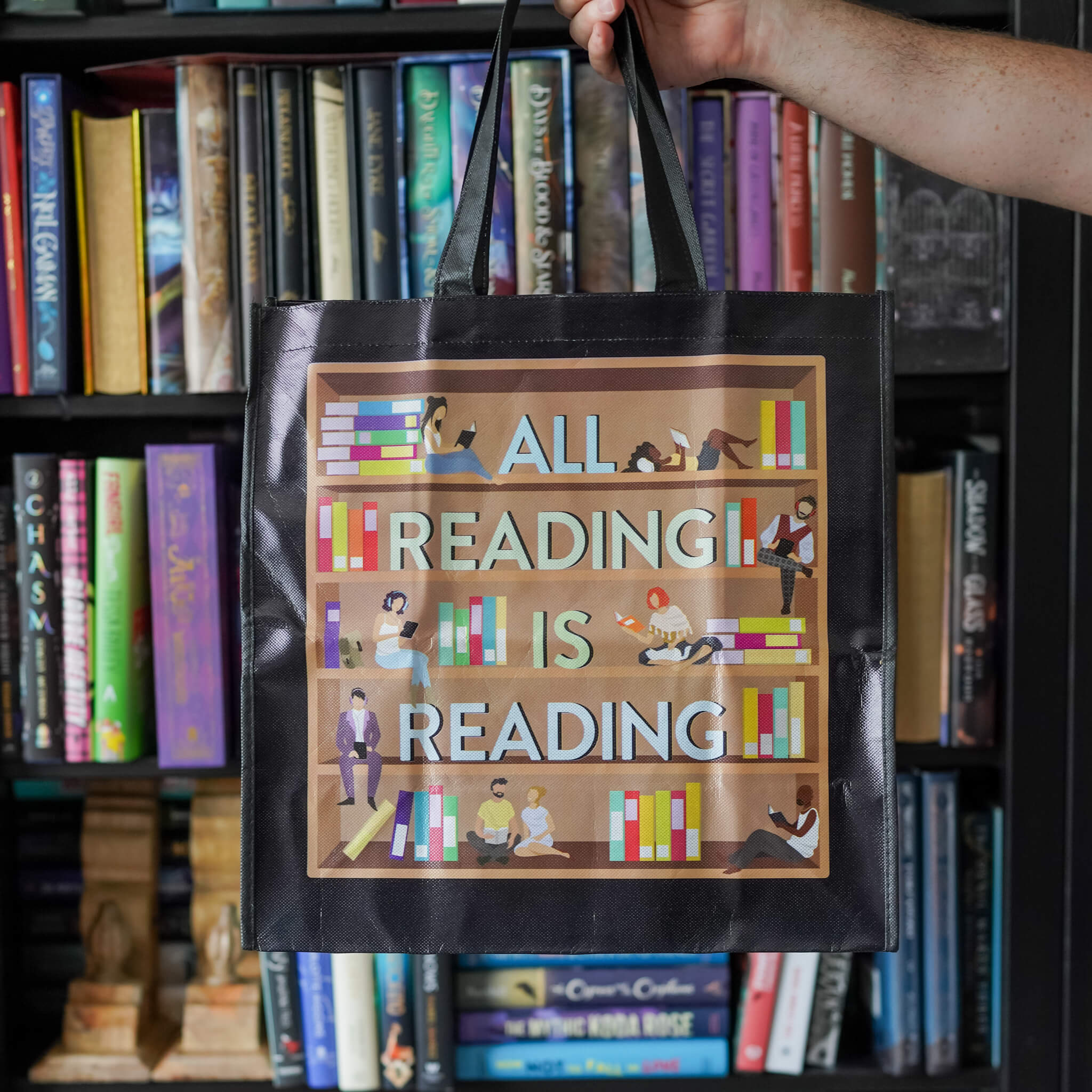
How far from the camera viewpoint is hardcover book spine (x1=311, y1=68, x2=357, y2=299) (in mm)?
832

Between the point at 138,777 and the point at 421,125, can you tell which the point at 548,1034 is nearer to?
the point at 138,777

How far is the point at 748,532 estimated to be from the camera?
1.99 ft

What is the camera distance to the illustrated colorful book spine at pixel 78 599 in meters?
0.85

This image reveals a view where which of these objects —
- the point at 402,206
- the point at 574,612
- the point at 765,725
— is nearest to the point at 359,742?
the point at 574,612

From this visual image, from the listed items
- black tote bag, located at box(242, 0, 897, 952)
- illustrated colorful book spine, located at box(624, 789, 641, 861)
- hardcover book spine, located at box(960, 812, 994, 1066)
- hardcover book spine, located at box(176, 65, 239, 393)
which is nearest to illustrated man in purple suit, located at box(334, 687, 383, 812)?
black tote bag, located at box(242, 0, 897, 952)

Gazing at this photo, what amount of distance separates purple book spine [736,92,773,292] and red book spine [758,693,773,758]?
1.38 ft

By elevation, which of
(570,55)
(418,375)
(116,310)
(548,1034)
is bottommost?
(548,1034)

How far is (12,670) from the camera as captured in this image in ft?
2.87

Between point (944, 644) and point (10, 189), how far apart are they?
1.01 m

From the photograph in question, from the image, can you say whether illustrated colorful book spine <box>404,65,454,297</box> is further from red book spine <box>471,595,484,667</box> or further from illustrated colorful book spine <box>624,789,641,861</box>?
illustrated colorful book spine <box>624,789,641,861</box>

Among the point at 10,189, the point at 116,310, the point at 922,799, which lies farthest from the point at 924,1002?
the point at 10,189

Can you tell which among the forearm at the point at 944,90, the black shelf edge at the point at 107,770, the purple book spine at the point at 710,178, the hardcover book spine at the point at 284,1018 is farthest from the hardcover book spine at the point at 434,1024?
the forearm at the point at 944,90

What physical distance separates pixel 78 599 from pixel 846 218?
32.6 inches

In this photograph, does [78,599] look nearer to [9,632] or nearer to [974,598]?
[9,632]
